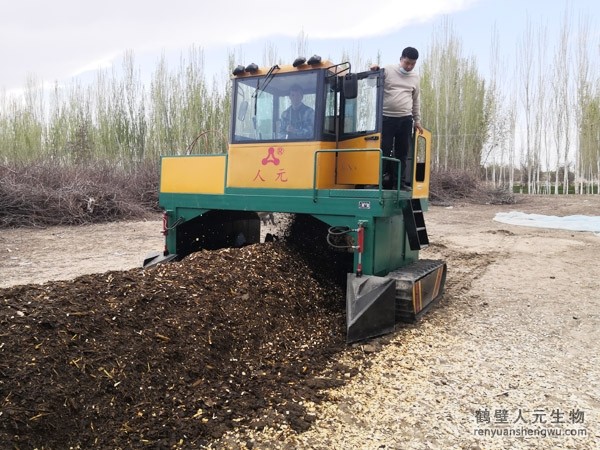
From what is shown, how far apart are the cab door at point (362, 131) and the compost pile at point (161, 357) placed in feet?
4.75

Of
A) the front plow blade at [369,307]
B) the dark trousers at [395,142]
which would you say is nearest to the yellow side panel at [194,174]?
the dark trousers at [395,142]

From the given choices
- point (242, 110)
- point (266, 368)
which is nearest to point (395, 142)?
point (242, 110)

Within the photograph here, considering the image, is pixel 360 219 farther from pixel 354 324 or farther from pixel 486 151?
pixel 486 151

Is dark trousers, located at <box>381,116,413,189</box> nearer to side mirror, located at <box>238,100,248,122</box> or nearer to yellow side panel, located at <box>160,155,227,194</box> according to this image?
side mirror, located at <box>238,100,248,122</box>

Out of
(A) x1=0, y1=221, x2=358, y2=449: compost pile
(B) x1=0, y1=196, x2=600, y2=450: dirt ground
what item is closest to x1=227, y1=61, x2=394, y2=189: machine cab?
(B) x1=0, y1=196, x2=600, y2=450: dirt ground

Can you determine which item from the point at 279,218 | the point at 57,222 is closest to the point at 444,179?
the point at 57,222

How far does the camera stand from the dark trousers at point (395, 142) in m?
5.35

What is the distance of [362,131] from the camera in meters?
5.20

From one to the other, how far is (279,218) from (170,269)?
69.5 inches

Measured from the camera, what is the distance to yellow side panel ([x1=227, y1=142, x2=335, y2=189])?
498 cm

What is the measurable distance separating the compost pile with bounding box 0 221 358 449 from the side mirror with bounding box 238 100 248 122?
172 centimetres

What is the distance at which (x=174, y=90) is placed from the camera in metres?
20.6

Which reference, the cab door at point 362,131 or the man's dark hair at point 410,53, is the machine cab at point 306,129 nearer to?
the cab door at point 362,131

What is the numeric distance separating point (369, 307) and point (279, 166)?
176 cm
